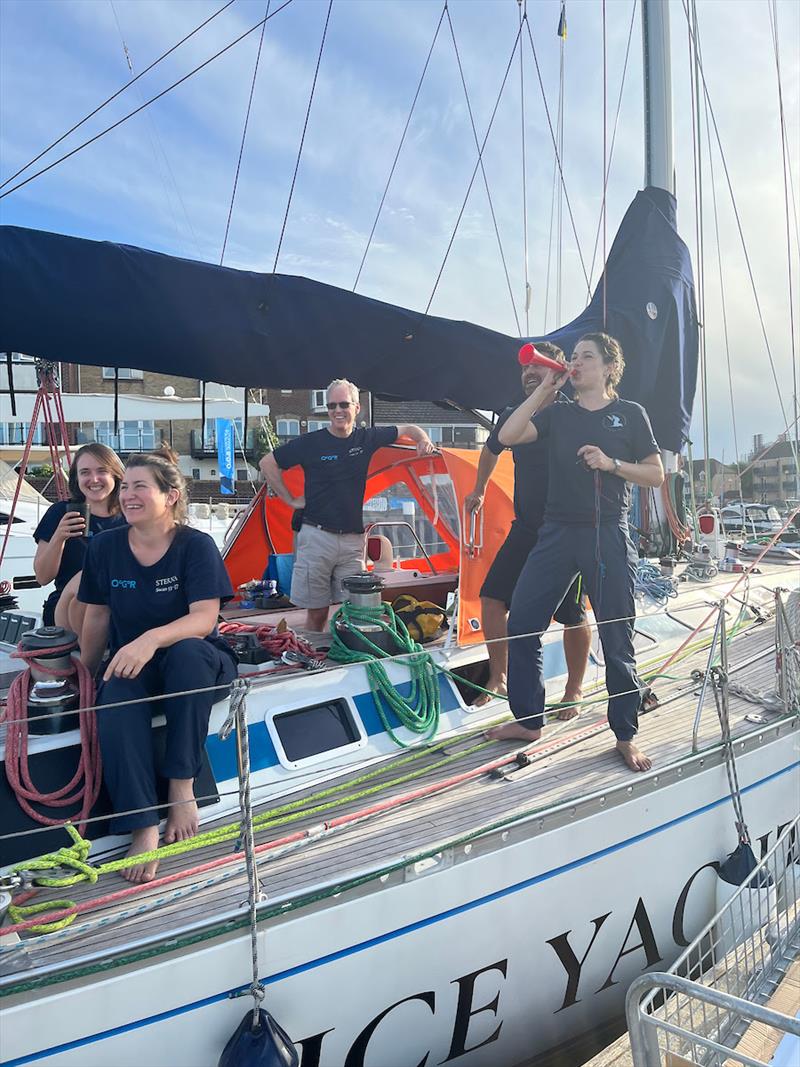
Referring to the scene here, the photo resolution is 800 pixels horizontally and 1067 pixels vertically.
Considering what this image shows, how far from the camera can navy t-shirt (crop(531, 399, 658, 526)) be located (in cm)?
333

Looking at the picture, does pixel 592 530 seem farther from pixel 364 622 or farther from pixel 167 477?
pixel 167 477

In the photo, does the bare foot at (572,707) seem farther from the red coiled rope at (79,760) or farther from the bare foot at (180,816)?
the red coiled rope at (79,760)

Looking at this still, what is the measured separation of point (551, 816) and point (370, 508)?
14.8 feet

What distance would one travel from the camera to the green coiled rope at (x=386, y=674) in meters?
3.37

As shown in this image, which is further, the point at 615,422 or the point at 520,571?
the point at 520,571

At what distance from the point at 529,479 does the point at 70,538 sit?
2203 millimetres

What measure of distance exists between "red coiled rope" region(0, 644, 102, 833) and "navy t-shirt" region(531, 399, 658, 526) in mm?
2032

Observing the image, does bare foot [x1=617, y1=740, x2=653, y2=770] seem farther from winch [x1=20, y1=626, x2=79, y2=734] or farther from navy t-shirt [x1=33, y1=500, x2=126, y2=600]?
navy t-shirt [x1=33, y1=500, x2=126, y2=600]

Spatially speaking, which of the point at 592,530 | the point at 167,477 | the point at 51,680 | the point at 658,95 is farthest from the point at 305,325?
the point at 658,95

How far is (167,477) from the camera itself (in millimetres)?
2758

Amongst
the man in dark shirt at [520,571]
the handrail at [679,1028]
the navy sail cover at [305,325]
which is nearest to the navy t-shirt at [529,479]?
the man in dark shirt at [520,571]

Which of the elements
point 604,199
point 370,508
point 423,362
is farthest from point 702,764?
point 370,508

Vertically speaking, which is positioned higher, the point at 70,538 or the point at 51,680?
the point at 70,538

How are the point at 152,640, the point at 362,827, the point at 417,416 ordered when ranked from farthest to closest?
the point at 417,416 → the point at 362,827 → the point at 152,640
